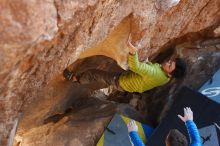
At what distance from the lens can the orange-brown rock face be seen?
3.35 meters

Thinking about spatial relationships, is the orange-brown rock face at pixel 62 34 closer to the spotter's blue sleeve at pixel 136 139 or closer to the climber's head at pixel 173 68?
the climber's head at pixel 173 68

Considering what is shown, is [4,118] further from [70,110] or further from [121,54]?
[70,110]

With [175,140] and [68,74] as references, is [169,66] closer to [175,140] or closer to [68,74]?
[175,140]

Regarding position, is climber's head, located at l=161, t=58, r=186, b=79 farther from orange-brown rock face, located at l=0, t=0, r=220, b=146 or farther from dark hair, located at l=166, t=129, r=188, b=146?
dark hair, located at l=166, t=129, r=188, b=146

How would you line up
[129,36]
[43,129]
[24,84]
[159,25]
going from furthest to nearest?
[43,129] → [159,25] → [129,36] → [24,84]

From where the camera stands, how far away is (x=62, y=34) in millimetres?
3773

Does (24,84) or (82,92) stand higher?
(24,84)

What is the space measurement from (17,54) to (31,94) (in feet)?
2.60

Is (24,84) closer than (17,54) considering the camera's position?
No

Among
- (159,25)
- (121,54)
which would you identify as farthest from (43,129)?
(159,25)

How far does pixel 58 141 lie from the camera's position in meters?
5.90

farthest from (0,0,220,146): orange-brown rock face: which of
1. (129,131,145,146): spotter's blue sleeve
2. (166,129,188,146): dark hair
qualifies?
(166,129,188,146): dark hair

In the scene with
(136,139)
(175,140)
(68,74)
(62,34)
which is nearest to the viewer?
(62,34)

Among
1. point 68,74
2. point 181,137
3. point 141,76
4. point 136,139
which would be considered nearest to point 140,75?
point 141,76
